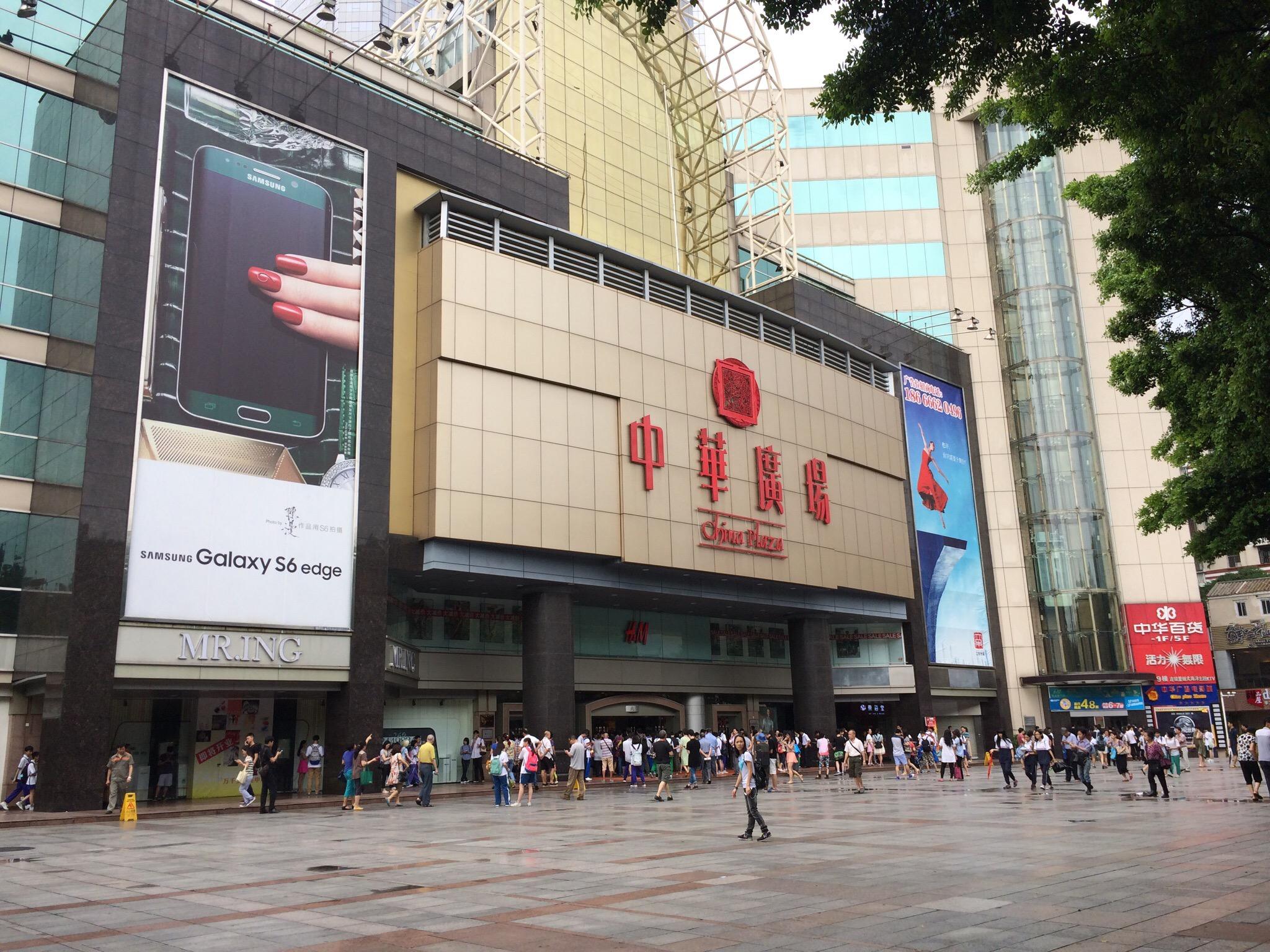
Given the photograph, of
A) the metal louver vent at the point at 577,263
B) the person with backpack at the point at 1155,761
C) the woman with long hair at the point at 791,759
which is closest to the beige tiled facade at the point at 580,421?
the metal louver vent at the point at 577,263

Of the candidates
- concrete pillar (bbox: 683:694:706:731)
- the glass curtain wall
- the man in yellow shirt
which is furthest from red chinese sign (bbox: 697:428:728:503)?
the glass curtain wall

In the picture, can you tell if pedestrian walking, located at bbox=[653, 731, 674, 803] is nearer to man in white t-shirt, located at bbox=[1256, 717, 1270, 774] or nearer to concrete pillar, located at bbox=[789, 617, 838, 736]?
concrete pillar, located at bbox=[789, 617, 838, 736]

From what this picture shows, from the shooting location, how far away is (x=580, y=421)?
122 ft

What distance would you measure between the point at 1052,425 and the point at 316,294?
4925cm

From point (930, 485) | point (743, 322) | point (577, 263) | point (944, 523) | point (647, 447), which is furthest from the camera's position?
point (944, 523)

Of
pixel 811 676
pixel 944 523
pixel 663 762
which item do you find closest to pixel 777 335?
pixel 811 676

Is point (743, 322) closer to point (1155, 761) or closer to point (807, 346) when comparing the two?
point (807, 346)

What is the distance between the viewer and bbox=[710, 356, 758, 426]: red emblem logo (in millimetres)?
42312

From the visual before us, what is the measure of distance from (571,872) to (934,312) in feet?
194

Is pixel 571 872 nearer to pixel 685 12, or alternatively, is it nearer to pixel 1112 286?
pixel 1112 286

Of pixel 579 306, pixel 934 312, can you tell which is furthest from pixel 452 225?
pixel 934 312

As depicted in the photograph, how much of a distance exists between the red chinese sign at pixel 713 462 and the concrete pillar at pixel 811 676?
10.7 metres

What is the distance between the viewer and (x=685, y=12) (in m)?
59.5

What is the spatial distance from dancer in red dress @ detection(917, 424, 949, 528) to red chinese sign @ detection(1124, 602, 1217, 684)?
15.9 m
